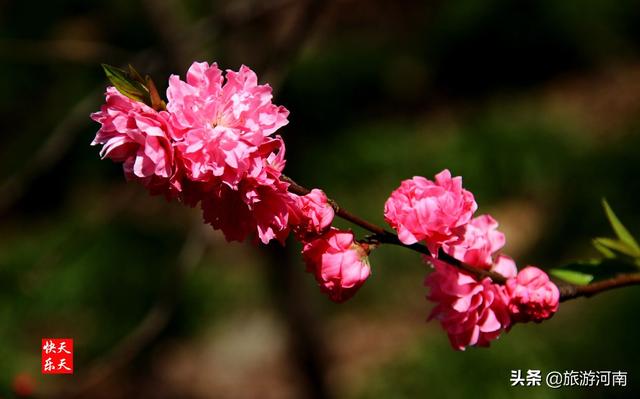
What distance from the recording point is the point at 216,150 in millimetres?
713

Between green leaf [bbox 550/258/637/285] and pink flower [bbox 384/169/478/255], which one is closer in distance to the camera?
pink flower [bbox 384/169/478/255]

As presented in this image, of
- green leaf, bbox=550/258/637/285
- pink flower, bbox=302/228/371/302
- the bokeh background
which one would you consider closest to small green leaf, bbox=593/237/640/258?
green leaf, bbox=550/258/637/285

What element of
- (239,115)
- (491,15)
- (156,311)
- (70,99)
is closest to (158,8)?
(156,311)

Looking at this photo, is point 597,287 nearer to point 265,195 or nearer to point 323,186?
point 265,195

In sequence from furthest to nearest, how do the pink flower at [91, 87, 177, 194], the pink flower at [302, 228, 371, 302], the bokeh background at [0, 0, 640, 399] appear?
the bokeh background at [0, 0, 640, 399] → the pink flower at [302, 228, 371, 302] → the pink flower at [91, 87, 177, 194]

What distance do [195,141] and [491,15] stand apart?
509 centimetres

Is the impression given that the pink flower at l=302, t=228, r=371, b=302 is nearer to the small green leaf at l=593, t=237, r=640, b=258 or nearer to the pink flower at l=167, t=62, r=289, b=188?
the pink flower at l=167, t=62, r=289, b=188

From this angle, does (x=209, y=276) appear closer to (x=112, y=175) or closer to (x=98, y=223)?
(x=98, y=223)

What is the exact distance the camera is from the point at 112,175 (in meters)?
5.31

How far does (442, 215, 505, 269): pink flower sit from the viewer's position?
0.85 meters

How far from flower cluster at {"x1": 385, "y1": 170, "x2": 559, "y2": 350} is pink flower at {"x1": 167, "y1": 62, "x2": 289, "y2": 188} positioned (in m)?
0.18

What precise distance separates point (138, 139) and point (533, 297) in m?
0.45

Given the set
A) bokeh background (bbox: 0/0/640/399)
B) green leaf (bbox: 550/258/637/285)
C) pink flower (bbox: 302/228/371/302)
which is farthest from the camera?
bokeh background (bbox: 0/0/640/399)

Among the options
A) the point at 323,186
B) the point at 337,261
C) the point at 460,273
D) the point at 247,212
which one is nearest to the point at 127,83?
the point at 247,212
